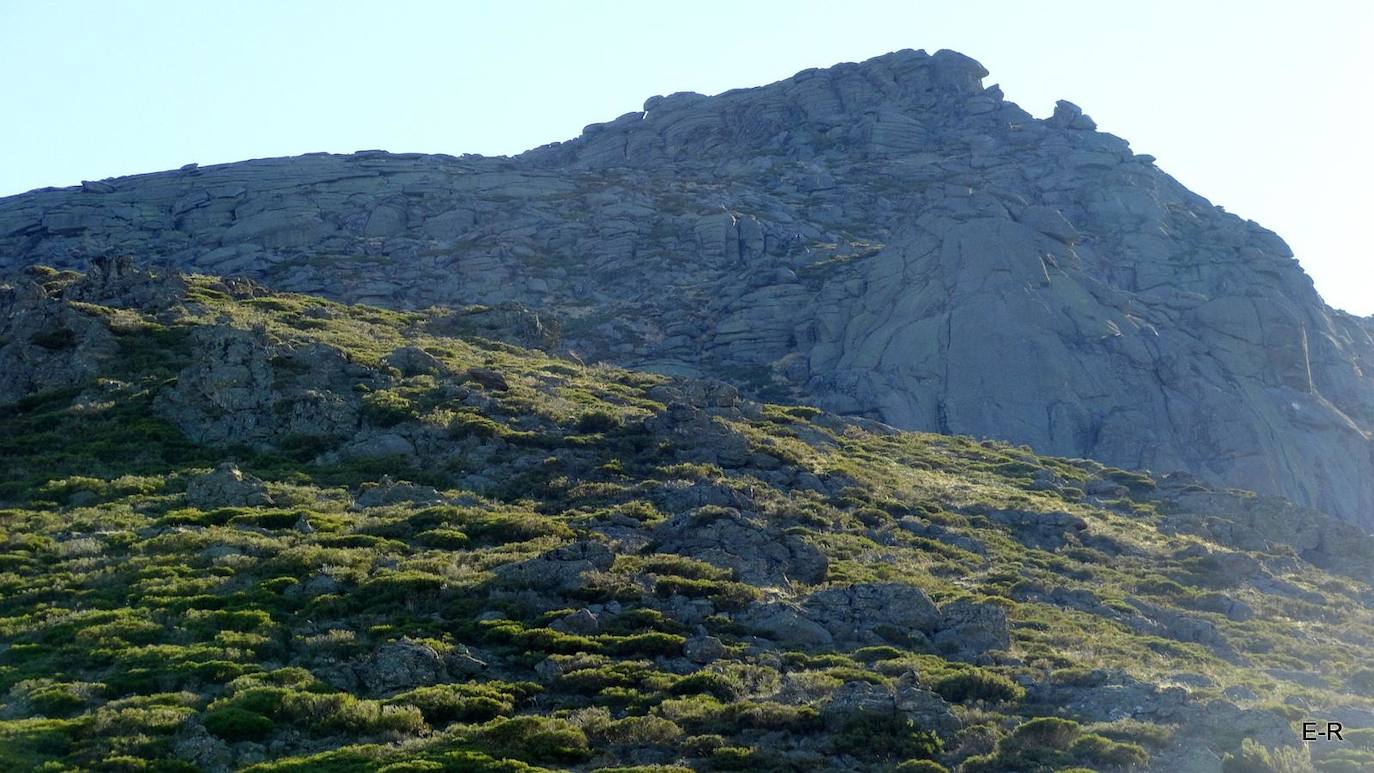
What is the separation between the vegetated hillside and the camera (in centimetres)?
2498

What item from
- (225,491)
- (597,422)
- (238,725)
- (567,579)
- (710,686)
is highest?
(597,422)

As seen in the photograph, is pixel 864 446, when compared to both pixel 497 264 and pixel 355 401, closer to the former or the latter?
pixel 355 401

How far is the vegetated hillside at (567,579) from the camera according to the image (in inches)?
984

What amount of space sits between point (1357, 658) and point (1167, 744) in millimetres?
17361

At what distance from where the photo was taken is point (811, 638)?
32.2 metres

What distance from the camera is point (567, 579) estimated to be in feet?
111

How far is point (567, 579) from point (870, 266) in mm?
68562

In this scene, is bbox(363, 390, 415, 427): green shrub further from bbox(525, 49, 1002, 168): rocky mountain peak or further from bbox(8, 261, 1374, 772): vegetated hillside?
bbox(525, 49, 1002, 168): rocky mountain peak

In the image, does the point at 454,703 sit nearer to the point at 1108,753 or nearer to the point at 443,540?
the point at 1108,753

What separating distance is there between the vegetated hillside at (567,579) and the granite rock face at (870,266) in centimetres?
608

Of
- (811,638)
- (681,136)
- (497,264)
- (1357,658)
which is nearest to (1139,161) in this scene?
(681,136)

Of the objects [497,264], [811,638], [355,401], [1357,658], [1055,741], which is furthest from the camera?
[497,264]

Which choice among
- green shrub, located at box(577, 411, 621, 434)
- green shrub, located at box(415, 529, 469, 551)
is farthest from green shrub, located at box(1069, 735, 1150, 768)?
green shrub, located at box(577, 411, 621, 434)

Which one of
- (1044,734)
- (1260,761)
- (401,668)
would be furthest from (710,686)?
(1260,761)
